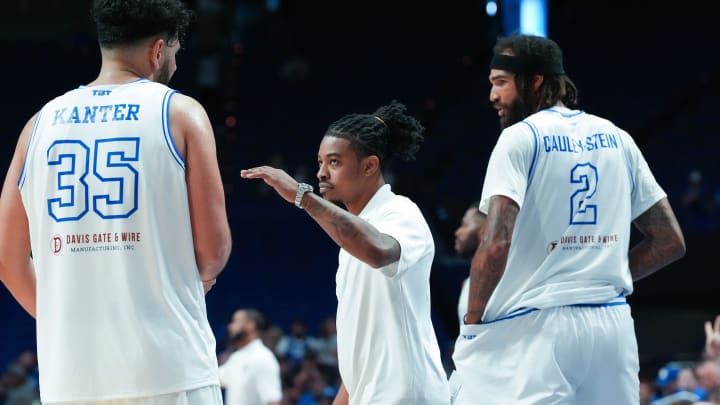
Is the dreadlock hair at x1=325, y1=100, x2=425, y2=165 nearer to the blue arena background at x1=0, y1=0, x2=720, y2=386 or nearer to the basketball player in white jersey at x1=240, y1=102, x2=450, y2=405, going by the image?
the basketball player in white jersey at x1=240, y1=102, x2=450, y2=405

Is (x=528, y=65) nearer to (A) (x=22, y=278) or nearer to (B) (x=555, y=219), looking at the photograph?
(B) (x=555, y=219)

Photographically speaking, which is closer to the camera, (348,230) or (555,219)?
(348,230)

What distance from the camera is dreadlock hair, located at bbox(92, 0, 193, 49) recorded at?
10.8 ft

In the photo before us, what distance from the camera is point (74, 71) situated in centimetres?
1903

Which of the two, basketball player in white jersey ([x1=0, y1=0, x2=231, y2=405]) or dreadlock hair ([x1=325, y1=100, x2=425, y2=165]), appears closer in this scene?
basketball player in white jersey ([x1=0, y1=0, x2=231, y2=405])

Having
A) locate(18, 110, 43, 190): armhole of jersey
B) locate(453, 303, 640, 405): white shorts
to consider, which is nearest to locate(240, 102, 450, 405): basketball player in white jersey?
locate(453, 303, 640, 405): white shorts

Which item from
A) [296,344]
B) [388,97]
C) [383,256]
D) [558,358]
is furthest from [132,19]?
[388,97]

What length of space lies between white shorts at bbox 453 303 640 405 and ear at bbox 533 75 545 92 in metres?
0.93

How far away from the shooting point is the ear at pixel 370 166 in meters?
4.41

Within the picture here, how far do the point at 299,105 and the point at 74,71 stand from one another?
160 inches

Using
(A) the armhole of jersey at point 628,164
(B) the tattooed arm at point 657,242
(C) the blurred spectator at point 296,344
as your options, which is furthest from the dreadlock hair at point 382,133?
(C) the blurred spectator at point 296,344

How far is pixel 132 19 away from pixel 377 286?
1442 mm

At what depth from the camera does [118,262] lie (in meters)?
3.18

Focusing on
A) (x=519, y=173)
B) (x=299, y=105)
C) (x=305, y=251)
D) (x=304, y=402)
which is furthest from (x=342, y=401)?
(x=299, y=105)
